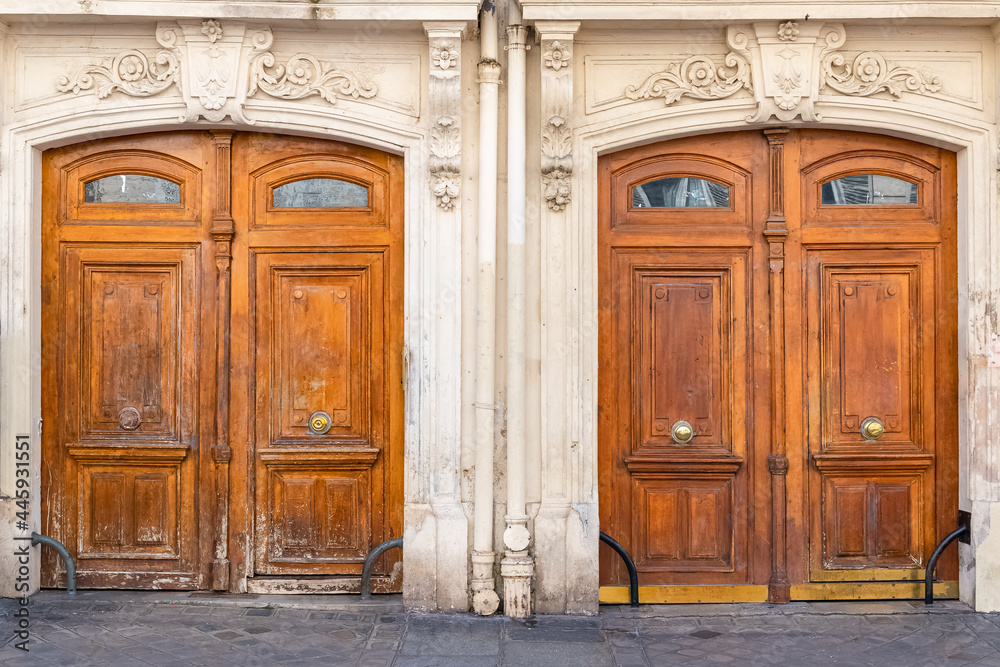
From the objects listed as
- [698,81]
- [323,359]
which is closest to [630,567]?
[323,359]

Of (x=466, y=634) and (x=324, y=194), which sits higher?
(x=324, y=194)

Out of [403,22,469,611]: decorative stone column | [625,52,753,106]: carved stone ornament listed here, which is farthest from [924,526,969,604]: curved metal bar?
[625,52,753,106]: carved stone ornament

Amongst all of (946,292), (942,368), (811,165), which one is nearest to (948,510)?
(942,368)

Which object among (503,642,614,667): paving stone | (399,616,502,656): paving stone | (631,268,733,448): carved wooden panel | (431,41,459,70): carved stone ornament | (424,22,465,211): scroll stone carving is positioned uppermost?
(431,41,459,70): carved stone ornament

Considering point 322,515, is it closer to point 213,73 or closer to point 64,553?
point 64,553

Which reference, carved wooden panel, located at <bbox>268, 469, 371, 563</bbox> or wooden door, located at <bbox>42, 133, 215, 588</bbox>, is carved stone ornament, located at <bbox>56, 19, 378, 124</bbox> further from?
carved wooden panel, located at <bbox>268, 469, 371, 563</bbox>

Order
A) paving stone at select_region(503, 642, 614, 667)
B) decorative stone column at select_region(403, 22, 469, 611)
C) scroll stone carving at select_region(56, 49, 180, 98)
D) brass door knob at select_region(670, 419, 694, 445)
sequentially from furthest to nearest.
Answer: brass door knob at select_region(670, 419, 694, 445)
scroll stone carving at select_region(56, 49, 180, 98)
decorative stone column at select_region(403, 22, 469, 611)
paving stone at select_region(503, 642, 614, 667)

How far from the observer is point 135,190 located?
5.50m

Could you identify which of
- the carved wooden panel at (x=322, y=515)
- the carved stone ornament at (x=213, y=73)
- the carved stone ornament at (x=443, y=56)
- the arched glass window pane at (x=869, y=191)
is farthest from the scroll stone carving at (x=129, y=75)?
the arched glass window pane at (x=869, y=191)

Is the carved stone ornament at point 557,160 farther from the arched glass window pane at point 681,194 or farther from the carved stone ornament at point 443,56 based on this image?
the carved stone ornament at point 443,56

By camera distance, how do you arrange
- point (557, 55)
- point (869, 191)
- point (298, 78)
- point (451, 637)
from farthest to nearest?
point (869, 191)
point (298, 78)
point (557, 55)
point (451, 637)

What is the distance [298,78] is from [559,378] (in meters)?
2.46

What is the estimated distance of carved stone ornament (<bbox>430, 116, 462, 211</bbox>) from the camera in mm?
5148

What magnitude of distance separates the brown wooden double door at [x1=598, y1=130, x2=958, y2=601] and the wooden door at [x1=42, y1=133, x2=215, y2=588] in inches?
103
